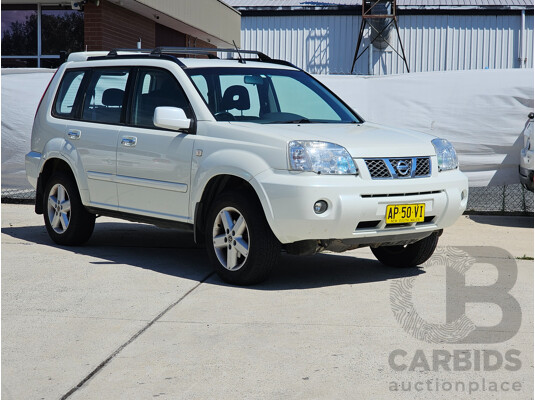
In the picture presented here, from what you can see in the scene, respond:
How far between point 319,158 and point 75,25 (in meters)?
12.8

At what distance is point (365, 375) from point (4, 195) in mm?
9325

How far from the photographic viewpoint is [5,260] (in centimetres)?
787

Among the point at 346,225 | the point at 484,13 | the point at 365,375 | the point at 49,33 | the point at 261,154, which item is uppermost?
the point at 484,13

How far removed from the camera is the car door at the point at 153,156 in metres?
7.29

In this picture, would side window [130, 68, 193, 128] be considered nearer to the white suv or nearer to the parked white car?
the white suv

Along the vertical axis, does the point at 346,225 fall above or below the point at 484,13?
below

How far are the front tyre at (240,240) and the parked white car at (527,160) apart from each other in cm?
489

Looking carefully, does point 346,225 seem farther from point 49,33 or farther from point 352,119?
point 49,33

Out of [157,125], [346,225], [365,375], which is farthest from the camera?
[157,125]

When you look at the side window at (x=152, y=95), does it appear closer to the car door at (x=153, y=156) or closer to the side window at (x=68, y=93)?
the car door at (x=153, y=156)

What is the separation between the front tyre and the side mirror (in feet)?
2.29

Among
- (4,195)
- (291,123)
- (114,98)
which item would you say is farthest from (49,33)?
(291,123)

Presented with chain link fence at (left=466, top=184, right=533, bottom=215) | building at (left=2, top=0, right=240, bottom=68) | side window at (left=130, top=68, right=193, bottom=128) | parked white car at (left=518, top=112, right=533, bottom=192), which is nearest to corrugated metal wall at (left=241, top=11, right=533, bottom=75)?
building at (left=2, top=0, right=240, bottom=68)

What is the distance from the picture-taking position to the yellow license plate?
661 cm
